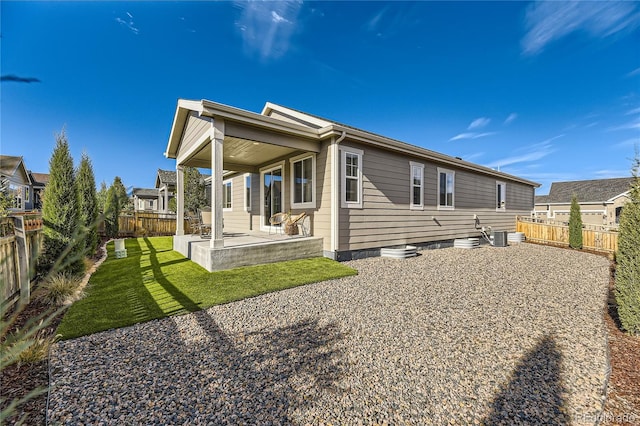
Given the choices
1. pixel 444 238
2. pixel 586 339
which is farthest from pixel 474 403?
pixel 444 238

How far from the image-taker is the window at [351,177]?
25.1 ft

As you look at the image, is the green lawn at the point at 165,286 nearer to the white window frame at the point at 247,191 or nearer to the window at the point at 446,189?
the white window frame at the point at 247,191

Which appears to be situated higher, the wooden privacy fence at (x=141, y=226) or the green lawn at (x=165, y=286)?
the wooden privacy fence at (x=141, y=226)

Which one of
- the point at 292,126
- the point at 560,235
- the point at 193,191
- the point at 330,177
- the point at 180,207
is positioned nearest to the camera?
the point at 292,126

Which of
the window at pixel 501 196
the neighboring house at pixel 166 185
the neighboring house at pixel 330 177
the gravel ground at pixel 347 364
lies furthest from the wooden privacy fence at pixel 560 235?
the neighboring house at pixel 166 185

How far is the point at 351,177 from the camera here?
7.87 metres

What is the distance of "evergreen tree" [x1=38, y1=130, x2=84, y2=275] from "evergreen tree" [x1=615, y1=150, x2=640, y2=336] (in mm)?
8875

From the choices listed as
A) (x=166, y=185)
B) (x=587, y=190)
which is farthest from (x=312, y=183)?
(x=587, y=190)

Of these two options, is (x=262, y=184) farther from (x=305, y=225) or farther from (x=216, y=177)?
(x=216, y=177)

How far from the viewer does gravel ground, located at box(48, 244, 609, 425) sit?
2.46 meters

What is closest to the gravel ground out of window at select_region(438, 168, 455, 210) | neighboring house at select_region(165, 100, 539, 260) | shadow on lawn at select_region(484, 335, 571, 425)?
shadow on lawn at select_region(484, 335, 571, 425)

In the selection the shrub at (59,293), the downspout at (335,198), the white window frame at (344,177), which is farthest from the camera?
the white window frame at (344,177)

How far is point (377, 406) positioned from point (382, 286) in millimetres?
3213

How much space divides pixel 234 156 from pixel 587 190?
3210 centimetres
